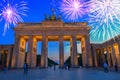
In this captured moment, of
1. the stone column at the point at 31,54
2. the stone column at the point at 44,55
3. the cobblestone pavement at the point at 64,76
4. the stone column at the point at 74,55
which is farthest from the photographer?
the stone column at the point at 31,54

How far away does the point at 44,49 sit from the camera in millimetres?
46000

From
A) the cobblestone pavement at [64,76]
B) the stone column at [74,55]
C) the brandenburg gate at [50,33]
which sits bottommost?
the cobblestone pavement at [64,76]

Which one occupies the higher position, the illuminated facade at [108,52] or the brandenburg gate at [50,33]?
the brandenburg gate at [50,33]

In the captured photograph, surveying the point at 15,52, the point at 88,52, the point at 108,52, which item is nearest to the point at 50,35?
the point at 15,52

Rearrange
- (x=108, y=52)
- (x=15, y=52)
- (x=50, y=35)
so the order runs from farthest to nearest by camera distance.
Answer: (x=50, y=35), (x=15, y=52), (x=108, y=52)

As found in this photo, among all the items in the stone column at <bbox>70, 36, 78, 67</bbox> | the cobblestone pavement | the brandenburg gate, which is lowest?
the cobblestone pavement

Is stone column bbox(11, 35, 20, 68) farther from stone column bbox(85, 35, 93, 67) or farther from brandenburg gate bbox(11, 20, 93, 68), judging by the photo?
stone column bbox(85, 35, 93, 67)

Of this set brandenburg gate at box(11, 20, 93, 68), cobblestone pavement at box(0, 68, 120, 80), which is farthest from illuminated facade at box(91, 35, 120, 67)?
cobblestone pavement at box(0, 68, 120, 80)

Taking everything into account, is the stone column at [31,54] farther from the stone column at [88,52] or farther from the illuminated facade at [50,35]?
the stone column at [88,52]

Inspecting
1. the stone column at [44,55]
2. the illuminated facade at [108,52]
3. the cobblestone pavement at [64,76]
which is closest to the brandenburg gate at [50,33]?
the stone column at [44,55]

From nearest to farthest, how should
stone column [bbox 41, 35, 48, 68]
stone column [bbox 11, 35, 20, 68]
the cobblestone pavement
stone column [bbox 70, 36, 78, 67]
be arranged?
the cobblestone pavement
stone column [bbox 41, 35, 48, 68]
stone column [bbox 70, 36, 78, 67]
stone column [bbox 11, 35, 20, 68]

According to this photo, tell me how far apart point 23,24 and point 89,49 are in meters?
22.9

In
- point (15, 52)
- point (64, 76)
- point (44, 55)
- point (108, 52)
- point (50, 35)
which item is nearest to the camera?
point (64, 76)

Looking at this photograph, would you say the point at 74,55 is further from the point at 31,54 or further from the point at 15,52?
the point at 15,52
